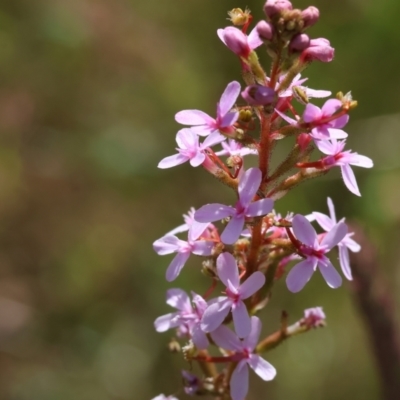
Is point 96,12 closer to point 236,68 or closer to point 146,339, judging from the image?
point 236,68

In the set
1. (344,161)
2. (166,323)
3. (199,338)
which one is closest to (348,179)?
(344,161)

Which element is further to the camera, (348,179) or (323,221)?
(323,221)

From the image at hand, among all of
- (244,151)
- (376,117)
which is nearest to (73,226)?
(376,117)

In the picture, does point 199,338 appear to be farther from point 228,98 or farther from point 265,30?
point 265,30

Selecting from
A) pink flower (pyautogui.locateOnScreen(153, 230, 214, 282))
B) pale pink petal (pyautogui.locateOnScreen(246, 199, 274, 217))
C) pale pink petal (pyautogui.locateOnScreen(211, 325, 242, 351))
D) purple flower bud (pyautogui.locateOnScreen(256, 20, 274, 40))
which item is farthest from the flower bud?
pale pink petal (pyautogui.locateOnScreen(211, 325, 242, 351))

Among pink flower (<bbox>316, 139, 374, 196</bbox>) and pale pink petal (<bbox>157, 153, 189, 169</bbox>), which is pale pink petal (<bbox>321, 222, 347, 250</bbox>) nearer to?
pink flower (<bbox>316, 139, 374, 196</bbox>)

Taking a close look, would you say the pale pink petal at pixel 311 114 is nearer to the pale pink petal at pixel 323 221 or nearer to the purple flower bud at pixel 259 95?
the purple flower bud at pixel 259 95
